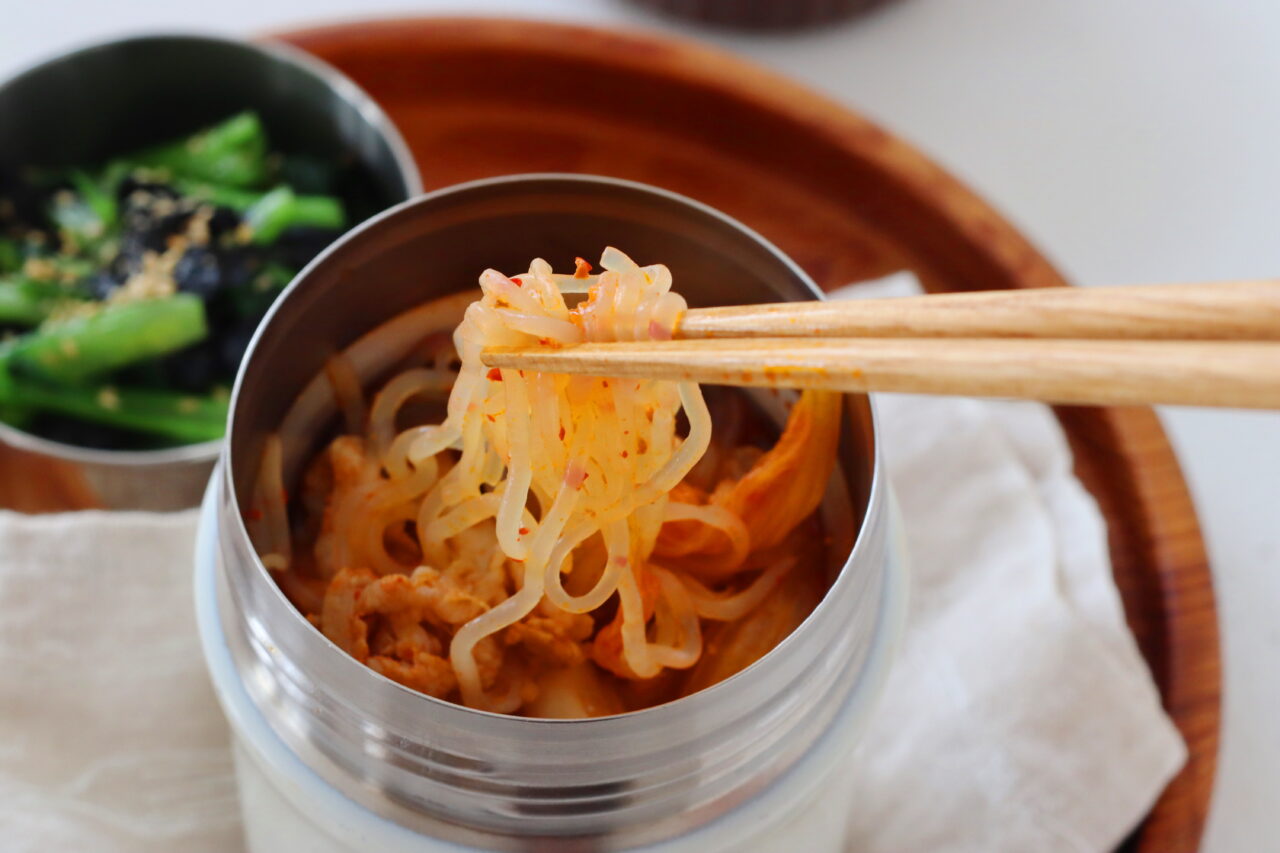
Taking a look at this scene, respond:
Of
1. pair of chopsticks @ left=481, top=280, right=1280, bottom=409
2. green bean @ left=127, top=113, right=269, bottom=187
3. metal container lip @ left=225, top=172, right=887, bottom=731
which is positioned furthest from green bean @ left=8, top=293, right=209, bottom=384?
pair of chopsticks @ left=481, top=280, right=1280, bottom=409

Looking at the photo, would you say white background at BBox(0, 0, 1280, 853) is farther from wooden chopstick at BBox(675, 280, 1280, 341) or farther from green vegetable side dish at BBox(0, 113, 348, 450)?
wooden chopstick at BBox(675, 280, 1280, 341)

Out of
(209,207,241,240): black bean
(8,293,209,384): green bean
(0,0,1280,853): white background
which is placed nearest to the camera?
(8,293,209,384): green bean

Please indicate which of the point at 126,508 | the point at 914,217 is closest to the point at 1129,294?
the point at 914,217

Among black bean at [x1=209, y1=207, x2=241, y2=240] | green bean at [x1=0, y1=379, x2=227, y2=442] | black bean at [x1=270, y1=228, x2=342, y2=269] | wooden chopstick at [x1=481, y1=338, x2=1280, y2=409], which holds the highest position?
wooden chopstick at [x1=481, y1=338, x2=1280, y2=409]

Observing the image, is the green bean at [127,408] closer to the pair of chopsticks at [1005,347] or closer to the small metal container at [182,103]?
the small metal container at [182,103]

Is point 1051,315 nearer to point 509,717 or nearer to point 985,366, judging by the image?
point 985,366

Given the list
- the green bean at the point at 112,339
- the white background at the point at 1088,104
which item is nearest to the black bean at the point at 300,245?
the green bean at the point at 112,339
